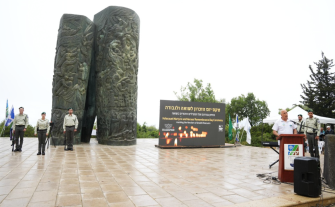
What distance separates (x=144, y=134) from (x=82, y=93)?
1313cm

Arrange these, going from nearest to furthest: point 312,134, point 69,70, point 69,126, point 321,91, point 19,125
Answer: point 312,134
point 19,125
point 69,126
point 69,70
point 321,91

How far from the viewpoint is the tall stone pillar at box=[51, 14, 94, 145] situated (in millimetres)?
12341

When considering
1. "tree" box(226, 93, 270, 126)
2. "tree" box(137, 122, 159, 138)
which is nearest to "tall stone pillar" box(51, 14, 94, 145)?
"tree" box(137, 122, 159, 138)

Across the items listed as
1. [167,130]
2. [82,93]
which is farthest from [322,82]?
[82,93]

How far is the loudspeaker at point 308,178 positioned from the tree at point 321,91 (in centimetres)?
3481

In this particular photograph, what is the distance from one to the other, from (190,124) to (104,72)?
220 inches

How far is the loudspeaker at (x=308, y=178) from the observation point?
4098 millimetres

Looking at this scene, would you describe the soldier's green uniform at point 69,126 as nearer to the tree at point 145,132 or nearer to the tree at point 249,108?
the tree at point 145,132

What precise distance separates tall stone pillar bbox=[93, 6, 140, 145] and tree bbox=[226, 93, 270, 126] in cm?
4242

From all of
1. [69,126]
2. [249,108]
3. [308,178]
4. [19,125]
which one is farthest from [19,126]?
[249,108]

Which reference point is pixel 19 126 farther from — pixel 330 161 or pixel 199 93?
pixel 199 93

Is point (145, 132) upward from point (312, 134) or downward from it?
downward

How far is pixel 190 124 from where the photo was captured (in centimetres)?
1304

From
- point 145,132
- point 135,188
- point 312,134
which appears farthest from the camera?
point 145,132
